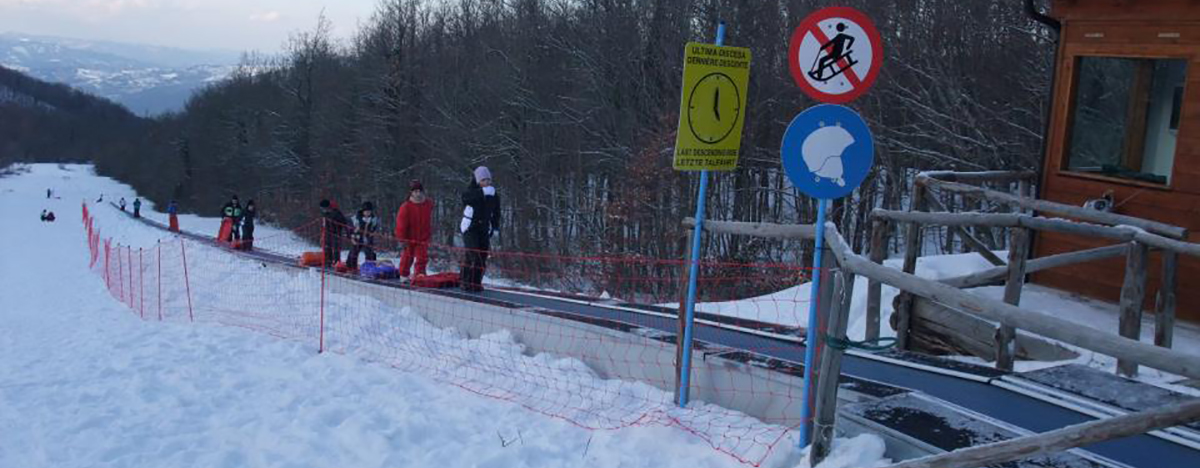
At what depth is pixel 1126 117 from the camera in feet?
27.5

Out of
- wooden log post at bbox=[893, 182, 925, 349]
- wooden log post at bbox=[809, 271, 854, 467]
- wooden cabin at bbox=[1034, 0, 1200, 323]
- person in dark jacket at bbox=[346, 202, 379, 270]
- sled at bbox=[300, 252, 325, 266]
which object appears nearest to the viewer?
wooden log post at bbox=[809, 271, 854, 467]

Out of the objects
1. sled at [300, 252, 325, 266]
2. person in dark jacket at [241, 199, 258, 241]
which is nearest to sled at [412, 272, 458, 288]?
sled at [300, 252, 325, 266]

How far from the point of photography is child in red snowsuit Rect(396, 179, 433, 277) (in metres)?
12.2

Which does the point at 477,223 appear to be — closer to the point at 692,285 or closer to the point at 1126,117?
the point at 692,285

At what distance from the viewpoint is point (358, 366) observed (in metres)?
8.05

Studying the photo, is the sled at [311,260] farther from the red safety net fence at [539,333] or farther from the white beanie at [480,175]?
the white beanie at [480,175]

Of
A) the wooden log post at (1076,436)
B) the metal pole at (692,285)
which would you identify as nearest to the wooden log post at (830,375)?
the wooden log post at (1076,436)

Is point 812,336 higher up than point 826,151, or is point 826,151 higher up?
point 826,151

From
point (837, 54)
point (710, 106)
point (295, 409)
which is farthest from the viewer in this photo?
point (295, 409)

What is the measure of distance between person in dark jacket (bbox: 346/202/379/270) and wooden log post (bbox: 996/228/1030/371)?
34.8 ft

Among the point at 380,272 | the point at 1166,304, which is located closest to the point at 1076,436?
the point at 1166,304

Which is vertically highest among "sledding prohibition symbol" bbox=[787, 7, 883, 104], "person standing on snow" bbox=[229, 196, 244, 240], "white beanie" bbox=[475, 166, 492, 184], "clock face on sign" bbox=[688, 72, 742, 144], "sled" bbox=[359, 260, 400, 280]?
"sledding prohibition symbol" bbox=[787, 7, 883, 104]

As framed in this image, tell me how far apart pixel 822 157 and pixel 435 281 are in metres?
7.49

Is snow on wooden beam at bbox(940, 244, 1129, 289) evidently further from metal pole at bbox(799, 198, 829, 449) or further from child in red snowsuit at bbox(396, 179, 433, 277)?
child in red snowsuit at bbox(396, 179, 433, 277)
